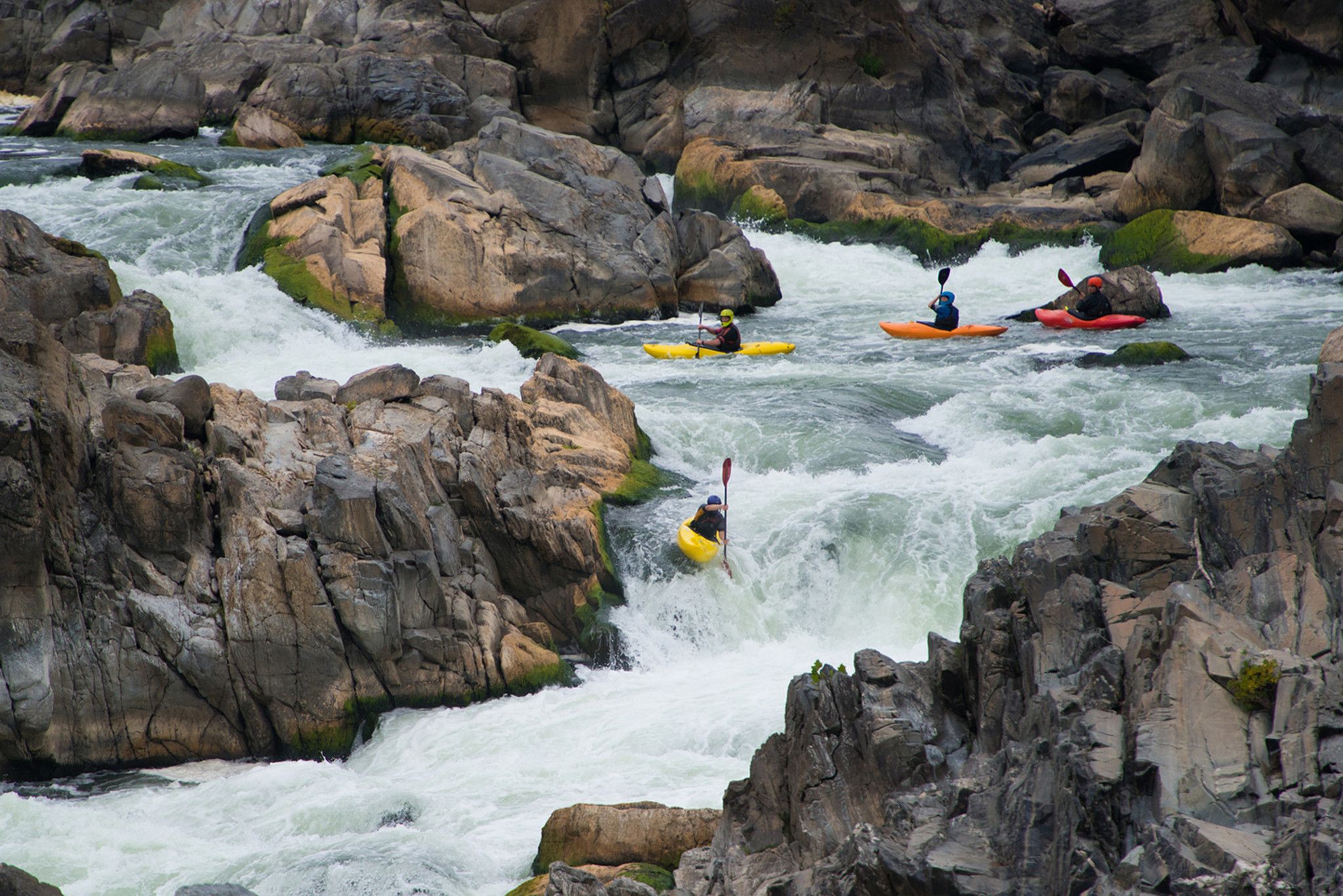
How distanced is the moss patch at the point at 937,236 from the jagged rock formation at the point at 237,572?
17.6m

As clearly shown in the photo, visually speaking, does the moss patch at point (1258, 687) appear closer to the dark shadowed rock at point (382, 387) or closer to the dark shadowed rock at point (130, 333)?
Answer: the dark shadowed rock at point (382, 387)

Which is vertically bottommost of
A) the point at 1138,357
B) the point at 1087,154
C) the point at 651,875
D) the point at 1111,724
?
the point at 651,875

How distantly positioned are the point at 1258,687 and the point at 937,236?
2326cm

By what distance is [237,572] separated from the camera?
952 centimetres

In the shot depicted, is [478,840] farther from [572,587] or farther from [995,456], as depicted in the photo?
[995,456]

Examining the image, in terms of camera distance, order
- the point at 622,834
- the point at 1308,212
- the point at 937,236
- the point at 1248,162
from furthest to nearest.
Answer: the point at 937,236 → the point at 1248,162 → the point at 1308,212 → the point at 622,834

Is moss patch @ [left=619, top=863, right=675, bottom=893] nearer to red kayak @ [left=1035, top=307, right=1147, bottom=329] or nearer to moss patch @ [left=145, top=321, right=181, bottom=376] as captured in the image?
moss patch @ [left=145, top=321, right=181, bottom=376]

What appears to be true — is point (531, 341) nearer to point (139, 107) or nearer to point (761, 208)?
point (761, 208)

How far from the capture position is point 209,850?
7789 mm

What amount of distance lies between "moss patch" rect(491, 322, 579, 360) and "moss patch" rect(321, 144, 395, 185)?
4.85 metres

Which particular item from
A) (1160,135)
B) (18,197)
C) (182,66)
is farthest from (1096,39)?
(18,197)

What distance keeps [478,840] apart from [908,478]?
7.20 meters

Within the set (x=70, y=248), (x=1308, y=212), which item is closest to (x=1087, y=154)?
(x=1308, y=212)

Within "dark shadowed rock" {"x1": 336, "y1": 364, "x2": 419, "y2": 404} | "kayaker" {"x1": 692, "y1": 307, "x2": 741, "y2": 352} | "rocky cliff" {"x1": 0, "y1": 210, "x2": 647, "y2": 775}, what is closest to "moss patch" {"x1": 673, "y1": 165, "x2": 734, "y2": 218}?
"kayaker" {"x1": 692, "y1": 307, "x2": 741, "y2": 352}
